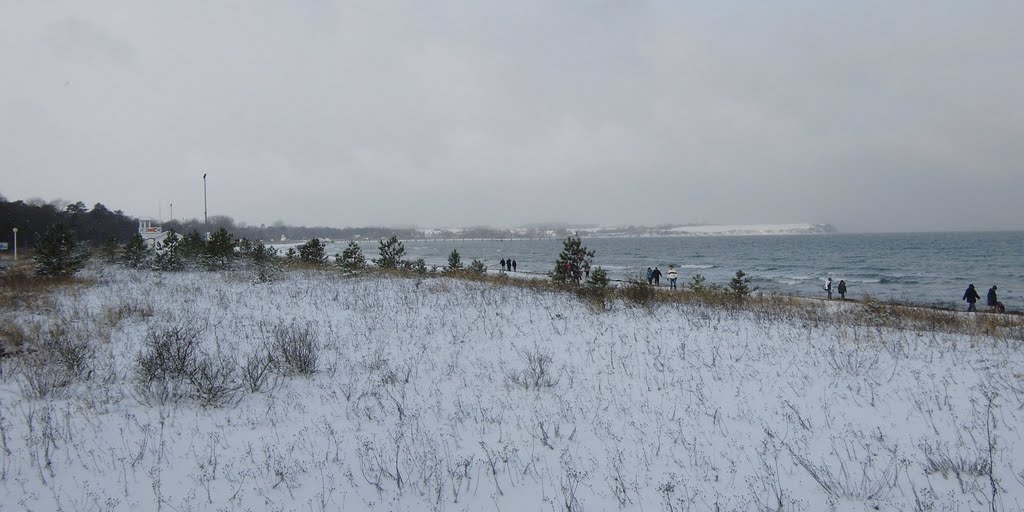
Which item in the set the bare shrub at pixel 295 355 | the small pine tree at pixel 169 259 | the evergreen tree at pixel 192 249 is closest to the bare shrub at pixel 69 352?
the bare shrub at pixel 295 355

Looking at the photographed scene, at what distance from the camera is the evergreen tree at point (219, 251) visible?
22.2 metres

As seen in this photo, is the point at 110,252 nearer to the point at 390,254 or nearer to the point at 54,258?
the point at 54,258

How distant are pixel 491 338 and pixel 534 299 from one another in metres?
4.66

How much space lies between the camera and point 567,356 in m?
8.18

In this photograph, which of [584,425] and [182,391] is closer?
[584,425]

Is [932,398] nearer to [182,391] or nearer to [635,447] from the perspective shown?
[635,447]

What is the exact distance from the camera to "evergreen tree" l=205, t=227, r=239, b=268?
2223cm

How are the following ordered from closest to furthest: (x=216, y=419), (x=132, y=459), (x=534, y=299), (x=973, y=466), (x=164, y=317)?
(x=973, y=466) < (x=132, y=459) < (x=216, y=419) < (x=164, y=317) < (x=534, y=299)

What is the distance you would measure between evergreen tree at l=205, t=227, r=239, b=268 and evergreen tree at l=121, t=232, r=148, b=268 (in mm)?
4082

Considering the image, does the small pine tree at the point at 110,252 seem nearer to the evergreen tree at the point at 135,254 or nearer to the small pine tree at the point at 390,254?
the evergreen tree at the point at 135,254

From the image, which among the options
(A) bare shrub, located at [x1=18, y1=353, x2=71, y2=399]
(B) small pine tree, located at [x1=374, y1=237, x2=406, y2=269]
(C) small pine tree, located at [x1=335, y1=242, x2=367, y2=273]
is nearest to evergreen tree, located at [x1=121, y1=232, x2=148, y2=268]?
(C) small pine tree, located at [x1=335, y1=242, x2=367, y2=273]

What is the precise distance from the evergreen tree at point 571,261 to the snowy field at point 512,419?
523 centimetres

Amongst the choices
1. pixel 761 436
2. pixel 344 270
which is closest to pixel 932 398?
pixel 761 436

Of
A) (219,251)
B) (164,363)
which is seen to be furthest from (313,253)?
(164,363)
